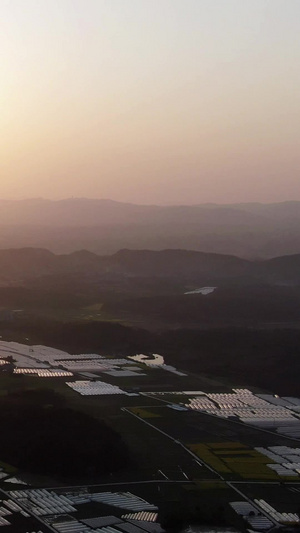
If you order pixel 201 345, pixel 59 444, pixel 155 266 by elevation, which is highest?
pixel 155 266

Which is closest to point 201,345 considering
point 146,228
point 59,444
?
point 59,444

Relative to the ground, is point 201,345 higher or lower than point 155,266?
lower

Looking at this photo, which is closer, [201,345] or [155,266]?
[201,345]

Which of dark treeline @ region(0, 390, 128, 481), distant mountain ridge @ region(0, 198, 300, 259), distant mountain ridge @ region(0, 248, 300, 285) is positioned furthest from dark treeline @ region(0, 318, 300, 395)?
distant mountain ridge @ region(0, 198, 300, 259)

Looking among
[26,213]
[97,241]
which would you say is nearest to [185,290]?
[97,241]

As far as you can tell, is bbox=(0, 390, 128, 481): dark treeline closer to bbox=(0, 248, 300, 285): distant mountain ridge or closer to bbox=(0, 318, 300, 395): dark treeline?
bbox=(0, 318, 300, 395): dark treeline

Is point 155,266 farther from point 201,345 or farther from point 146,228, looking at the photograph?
point 146,228

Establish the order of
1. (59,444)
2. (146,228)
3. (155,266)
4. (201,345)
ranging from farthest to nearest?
(146,228) < (155,266) < (201,345) < (59,444)

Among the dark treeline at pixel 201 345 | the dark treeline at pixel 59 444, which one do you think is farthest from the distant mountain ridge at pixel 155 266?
the dark treeline at pixel 59 444
